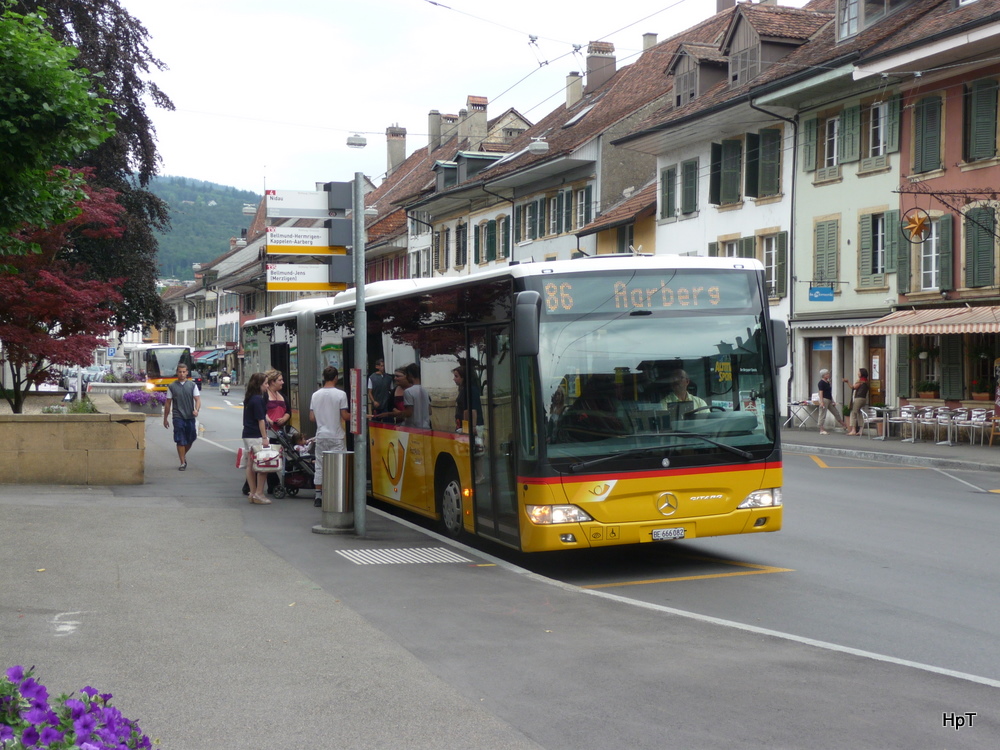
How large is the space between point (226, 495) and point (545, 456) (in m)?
7.59

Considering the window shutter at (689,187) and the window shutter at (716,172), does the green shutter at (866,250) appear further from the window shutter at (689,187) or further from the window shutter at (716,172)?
the window shutter at (689,187)

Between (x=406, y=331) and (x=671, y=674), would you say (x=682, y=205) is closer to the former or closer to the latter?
(x=406, y=331)

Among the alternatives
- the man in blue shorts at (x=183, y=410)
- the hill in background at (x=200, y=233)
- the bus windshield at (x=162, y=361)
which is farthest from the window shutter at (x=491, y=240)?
the hill in background at (x=200, y=233)

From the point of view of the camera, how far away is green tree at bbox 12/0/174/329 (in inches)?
989

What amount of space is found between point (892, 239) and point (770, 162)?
19.8 feet

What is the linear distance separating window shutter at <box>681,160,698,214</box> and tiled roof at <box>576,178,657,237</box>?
2.21 m

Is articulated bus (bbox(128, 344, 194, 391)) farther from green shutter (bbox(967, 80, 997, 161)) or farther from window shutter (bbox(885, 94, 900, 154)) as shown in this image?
green shutter (bbox(967, 80, 997, 161))

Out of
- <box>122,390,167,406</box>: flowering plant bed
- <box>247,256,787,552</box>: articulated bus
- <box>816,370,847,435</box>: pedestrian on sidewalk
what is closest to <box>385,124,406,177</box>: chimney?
<box>122,390,167,406</box>: flowering plant bed

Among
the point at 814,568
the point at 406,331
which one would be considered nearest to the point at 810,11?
the point at 406,331

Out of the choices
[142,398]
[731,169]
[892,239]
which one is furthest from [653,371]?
[142,398]

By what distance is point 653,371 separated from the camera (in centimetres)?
984

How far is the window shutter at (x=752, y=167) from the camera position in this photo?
35.7 m

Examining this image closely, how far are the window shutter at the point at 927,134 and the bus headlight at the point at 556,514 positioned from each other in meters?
22.2

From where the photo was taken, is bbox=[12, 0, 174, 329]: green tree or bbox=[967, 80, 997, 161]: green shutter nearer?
bbox=[12, 0, 174, 329]: green tree
